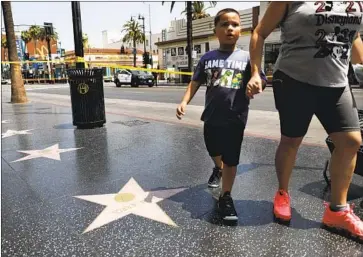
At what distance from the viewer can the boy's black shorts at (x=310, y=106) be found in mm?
2334

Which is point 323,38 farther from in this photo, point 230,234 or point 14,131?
point 14,131

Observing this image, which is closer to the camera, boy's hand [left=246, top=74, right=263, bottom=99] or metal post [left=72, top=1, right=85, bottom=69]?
boy's hand [left=246, top=74, right=263, bottom=99]

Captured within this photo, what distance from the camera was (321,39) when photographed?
2.24 metres

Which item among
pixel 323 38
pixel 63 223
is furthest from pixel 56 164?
pixel 323 38

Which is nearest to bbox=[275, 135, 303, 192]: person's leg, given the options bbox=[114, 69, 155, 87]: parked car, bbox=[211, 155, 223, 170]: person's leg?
bbox=[211, 155, 223, 170]: person's leg

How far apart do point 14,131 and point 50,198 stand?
4.25m

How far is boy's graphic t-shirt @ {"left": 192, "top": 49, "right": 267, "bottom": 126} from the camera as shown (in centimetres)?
264

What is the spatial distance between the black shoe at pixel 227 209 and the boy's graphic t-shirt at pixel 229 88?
601mm

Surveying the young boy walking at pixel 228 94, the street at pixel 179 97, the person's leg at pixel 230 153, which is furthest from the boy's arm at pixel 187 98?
the street at pixel 179 97

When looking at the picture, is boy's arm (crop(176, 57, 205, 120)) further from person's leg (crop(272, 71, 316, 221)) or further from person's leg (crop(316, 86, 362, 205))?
person's leg (crop(316, 86, 362, 205))

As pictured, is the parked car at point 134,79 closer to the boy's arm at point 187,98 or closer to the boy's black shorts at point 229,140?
the boy's arm at point 187,98

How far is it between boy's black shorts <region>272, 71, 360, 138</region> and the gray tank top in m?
0.06

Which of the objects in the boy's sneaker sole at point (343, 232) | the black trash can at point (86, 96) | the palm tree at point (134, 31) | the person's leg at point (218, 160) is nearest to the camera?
the boy's sneaker sole at point (343, 232)

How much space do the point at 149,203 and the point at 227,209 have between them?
73cm
